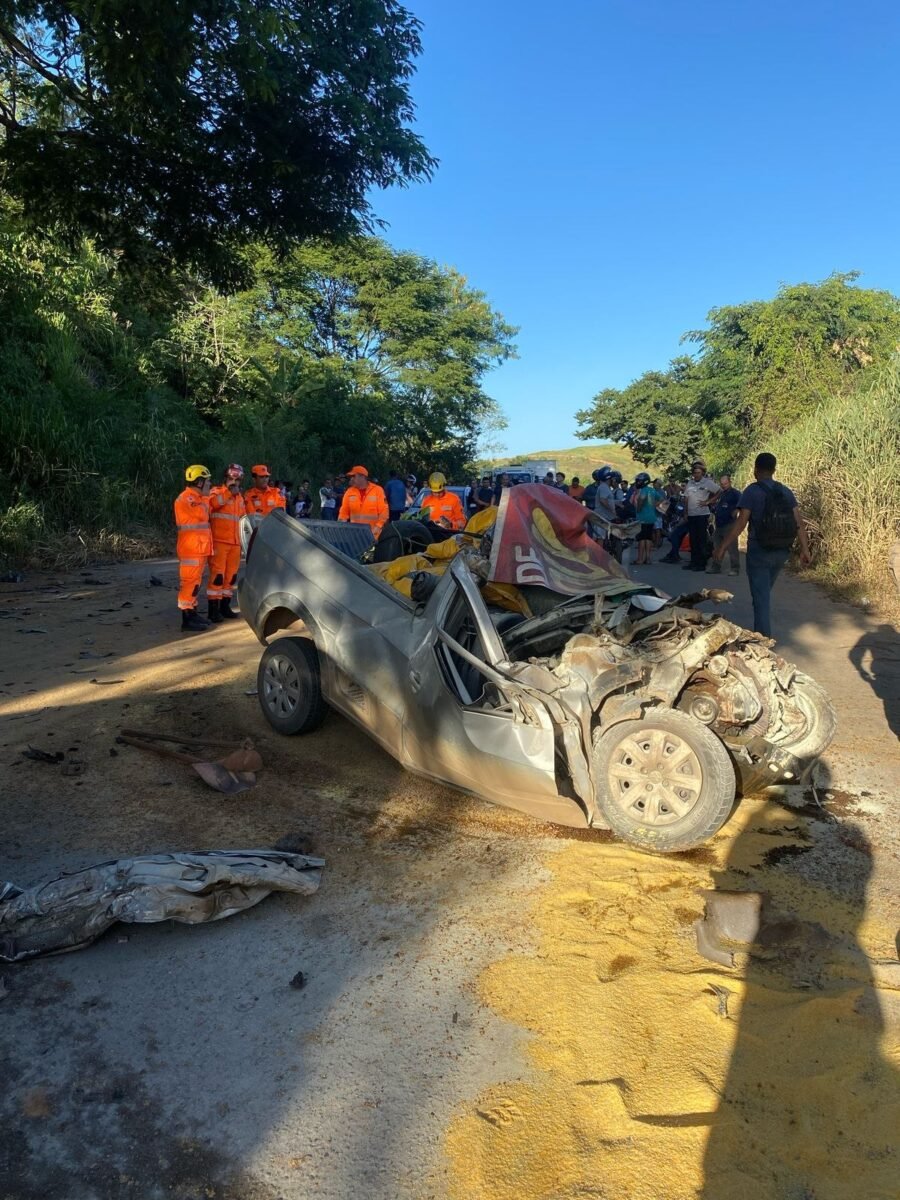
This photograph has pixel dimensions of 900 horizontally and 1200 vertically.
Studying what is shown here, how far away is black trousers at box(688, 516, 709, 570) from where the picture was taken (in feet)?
45.6

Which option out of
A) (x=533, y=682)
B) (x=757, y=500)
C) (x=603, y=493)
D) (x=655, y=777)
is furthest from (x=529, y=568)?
(x=603, y=493)

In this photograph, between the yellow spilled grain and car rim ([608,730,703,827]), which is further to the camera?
car rim ([608,730,703,827])

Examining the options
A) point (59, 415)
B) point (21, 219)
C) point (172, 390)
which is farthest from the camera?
point (172, 390)

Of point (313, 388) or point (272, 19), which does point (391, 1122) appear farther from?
point (313, 388)

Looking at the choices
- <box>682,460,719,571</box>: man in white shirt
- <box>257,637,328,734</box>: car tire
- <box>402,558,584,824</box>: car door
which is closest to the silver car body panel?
<box>402,558,584,824</box>: car door

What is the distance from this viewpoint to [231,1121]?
2.29 metres

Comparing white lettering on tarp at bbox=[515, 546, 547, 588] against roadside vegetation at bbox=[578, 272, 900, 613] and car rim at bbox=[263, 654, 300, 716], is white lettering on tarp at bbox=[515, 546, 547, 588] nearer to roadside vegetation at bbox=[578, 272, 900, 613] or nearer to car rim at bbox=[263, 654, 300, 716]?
car rim at bbox=[263, 654, 300, 716]

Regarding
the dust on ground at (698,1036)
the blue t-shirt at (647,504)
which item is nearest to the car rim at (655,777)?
the dust on ground at (698,1036)

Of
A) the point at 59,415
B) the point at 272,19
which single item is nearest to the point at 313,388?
the point at 59,415

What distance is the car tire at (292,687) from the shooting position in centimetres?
505

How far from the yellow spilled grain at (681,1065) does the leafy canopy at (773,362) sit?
2201 cm

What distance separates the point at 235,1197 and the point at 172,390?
941 inches

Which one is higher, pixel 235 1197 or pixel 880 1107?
pixel 880 1107

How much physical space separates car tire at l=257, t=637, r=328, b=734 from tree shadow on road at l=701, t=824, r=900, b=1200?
9.38 ft
